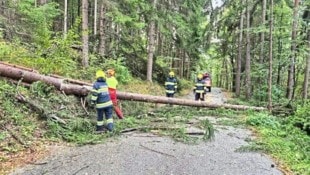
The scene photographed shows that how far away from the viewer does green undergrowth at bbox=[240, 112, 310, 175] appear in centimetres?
877

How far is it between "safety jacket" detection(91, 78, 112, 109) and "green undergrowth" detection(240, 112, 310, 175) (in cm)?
420

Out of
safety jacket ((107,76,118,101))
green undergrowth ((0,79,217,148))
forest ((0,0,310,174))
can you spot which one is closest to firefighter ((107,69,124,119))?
safety jacket ((107,76,118,101))

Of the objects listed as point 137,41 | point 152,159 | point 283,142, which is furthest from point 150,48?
point 152,159

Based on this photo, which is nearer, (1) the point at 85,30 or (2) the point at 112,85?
(2) the point at 112,85

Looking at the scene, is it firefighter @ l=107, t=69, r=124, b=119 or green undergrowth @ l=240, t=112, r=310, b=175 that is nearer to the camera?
green undergrowth @ l=240, t=112, r=310, b=175

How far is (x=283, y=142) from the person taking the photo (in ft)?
34.6

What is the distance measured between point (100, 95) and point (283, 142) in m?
5.71

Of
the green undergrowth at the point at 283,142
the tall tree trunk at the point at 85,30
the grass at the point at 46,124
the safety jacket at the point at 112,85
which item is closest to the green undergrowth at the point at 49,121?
the grass at the point at 46,124

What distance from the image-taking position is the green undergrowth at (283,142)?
8.77 meters

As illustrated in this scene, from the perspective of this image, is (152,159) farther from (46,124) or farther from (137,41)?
(137,41)

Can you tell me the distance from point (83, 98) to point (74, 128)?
222 cm

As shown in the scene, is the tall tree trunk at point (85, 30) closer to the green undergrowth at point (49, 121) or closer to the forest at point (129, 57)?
the forest at point (129, 57)

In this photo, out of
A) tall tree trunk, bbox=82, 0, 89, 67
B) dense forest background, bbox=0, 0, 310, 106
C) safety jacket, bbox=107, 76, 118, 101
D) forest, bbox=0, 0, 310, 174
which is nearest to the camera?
forest, bbox=0, 0, 310, 174

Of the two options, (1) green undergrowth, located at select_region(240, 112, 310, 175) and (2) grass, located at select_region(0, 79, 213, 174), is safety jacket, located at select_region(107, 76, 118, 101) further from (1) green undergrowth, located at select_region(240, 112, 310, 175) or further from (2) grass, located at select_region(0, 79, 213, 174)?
(1) green undergrowth, located at select_region(240, 112, 310, 175)
